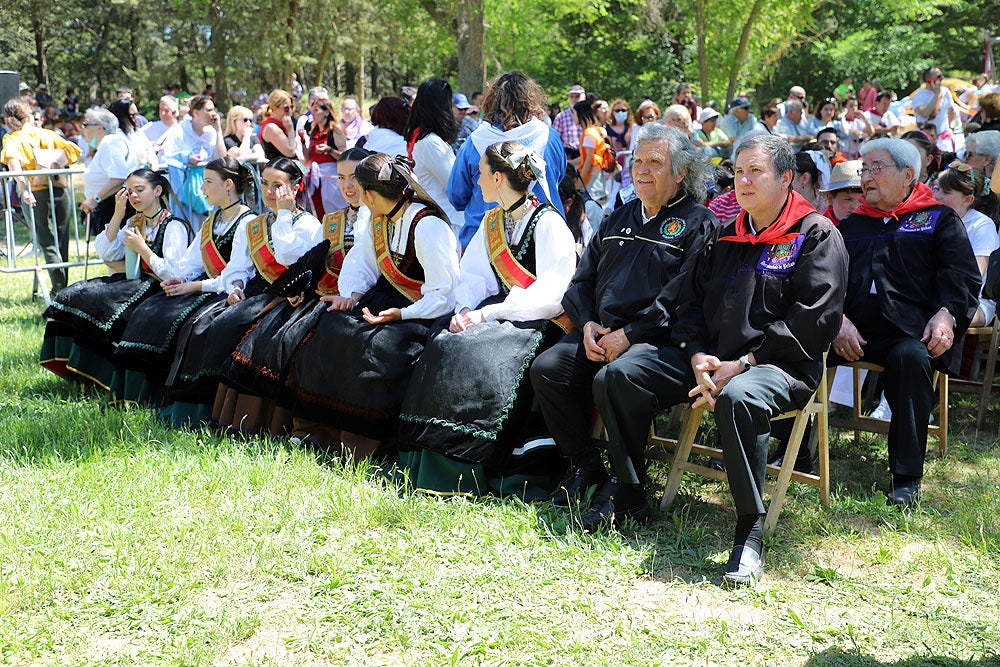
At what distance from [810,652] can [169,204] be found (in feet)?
19.3

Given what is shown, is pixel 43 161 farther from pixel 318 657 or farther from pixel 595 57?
pixel 595 57

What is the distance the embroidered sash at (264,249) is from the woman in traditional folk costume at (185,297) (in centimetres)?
13

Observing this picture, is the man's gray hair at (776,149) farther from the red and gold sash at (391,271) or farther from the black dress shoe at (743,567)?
the red and gold sash at (391,271)

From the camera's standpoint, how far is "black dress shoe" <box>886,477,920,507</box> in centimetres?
423

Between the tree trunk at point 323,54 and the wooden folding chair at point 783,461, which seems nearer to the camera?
the wooden folding chair at point 783,461

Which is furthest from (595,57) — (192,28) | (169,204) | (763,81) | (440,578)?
(440,578)

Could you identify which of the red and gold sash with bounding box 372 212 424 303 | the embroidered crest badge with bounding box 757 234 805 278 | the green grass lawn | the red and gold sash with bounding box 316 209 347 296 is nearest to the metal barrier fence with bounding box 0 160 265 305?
the red and gold sash with bounding box 316 209 347 296

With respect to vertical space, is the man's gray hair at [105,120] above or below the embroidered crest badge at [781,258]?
above

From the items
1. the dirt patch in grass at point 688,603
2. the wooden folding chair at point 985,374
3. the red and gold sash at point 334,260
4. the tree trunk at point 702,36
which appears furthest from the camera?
the tree trunk at point 702,36

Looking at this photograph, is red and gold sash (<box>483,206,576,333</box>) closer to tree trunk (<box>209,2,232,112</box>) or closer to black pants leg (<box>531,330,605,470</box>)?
black pants leg (<box>531,330,605,470</box>)

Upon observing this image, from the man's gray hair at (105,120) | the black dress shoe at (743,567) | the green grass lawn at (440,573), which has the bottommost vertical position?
the green grass lawn at (440,573)

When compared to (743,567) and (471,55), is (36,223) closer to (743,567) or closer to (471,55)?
(743,567)

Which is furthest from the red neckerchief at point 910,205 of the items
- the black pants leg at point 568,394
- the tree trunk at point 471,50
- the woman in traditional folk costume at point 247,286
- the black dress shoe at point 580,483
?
the tree trunk at point 471,50

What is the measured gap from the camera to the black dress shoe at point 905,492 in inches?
166
